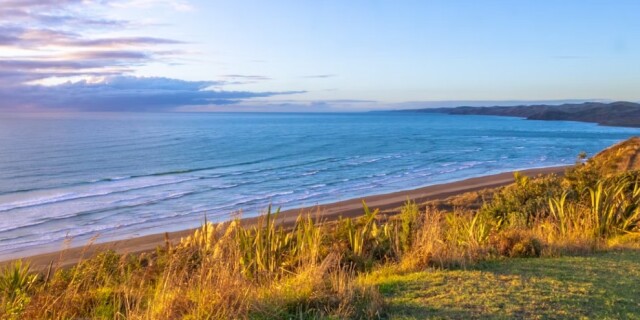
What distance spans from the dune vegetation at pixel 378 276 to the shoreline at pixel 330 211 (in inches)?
80.5

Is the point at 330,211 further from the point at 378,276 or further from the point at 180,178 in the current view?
the point at 378,276

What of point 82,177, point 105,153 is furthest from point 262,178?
point 105,153

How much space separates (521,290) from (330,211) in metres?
16.3

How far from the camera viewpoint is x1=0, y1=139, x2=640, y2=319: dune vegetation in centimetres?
464

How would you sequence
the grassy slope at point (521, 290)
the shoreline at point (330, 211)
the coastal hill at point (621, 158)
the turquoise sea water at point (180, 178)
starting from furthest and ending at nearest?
the turquoise sea water at point (180, 178) → the coastal hill at point (621, 158) → the shoreline at point (330, 211) → the grassy slope at point (521, 290)

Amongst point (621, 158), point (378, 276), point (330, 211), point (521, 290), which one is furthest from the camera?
point (330, 211)

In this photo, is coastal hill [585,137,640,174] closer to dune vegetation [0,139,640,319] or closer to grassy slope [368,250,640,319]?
dune vegetation [0,139,640,319]

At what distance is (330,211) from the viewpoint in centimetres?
2138

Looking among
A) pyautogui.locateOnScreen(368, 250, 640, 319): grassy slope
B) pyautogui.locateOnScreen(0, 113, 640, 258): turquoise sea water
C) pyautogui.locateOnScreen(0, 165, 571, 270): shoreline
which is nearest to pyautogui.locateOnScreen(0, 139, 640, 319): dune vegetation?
pyautogui.locateOnScreen(368, 250, 640, 319): grassy slope

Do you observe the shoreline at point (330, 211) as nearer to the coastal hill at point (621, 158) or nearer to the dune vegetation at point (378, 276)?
the dune vegetation at point (378, 276)

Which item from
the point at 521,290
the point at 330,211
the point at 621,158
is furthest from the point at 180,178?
the point at 521,290

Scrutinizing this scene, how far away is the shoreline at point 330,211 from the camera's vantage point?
15049 mm

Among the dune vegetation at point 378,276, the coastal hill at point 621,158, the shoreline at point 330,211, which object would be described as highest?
the dune vegetation at point 378,276

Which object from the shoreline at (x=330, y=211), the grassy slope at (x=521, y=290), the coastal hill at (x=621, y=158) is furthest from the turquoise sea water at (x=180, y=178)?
the grassy slope at (x=521, y=290)
